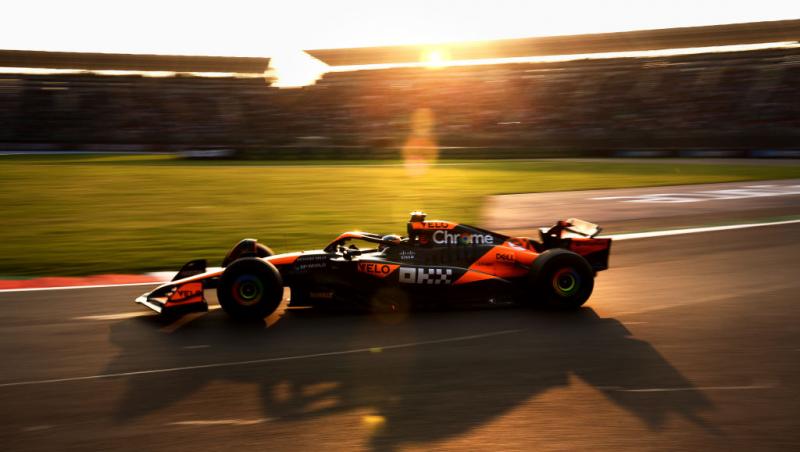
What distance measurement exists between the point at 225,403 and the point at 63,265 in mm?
6908

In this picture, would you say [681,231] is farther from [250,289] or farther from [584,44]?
[584,44]

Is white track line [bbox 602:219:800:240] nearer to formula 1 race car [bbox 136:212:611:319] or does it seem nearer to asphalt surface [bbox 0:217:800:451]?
asphalt surface [bbox 0:217:800:451]

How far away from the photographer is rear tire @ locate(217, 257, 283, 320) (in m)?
7.22

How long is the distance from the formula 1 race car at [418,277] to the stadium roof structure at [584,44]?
125ft

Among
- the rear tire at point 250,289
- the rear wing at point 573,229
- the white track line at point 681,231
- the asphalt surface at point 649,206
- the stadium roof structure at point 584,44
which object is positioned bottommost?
the rear tire at point 250,289

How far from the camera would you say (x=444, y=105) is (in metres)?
48.2

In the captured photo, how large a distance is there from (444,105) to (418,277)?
4145 cm

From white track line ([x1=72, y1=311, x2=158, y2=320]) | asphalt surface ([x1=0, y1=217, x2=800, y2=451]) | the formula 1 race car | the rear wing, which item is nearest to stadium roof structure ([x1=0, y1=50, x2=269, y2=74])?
asphalt surface ([x1=0, y1=217, x2=800, y2=451])

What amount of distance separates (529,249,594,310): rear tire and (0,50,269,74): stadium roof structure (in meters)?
47.7

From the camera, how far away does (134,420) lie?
4988 mm

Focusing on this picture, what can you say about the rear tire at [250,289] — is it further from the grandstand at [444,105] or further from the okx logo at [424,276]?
the grandstand at [444,105]

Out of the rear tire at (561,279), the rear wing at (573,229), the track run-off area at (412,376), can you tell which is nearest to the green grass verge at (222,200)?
the track run-off area at (412,376)

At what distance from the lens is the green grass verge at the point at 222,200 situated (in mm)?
12594

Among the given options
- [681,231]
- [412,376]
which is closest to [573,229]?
[412,376]
